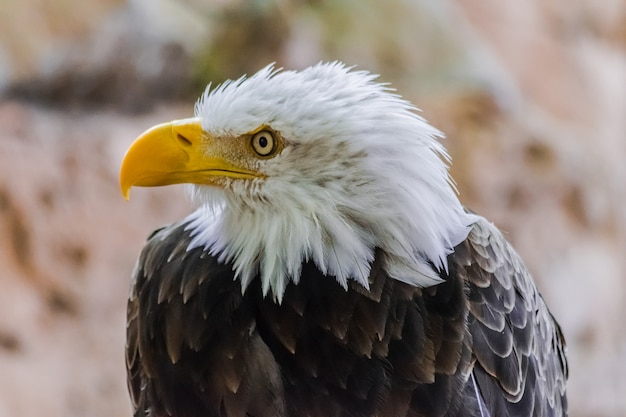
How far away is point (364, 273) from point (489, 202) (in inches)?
101

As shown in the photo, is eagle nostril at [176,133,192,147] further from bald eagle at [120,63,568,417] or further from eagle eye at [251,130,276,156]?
eagle eye at [251,130,276,156]

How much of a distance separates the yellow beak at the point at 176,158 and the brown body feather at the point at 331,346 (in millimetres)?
237

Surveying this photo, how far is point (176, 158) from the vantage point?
1678 millimetres

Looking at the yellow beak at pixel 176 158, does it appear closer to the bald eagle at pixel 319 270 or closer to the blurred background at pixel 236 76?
the bald eagle at pixel 319 270

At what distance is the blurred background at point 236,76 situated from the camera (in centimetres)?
334

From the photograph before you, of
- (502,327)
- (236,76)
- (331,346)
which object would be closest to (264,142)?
(331,346)

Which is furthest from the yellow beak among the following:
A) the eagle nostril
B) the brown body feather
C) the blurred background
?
the blurred background

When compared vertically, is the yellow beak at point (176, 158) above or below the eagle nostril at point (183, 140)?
below

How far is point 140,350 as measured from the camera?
73.4 inches

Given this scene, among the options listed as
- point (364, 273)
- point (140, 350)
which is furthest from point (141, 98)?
point (364, 273)

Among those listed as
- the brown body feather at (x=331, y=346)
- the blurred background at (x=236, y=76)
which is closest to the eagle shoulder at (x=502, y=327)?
the brown body feather at (x=331, y=346)

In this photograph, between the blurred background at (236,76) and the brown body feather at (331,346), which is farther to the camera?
the blurred background at (236,76)

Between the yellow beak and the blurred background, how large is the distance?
6.01 feet

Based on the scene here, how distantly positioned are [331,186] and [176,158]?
13.5 inches
